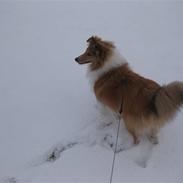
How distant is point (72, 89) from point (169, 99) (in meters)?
1.69

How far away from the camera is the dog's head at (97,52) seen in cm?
281

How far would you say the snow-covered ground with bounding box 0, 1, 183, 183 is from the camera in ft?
9.17

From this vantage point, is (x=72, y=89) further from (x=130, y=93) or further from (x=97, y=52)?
(x=130, y=93)

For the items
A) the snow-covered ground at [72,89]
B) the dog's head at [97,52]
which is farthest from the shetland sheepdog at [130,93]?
the snow-covered ground at [72,89]

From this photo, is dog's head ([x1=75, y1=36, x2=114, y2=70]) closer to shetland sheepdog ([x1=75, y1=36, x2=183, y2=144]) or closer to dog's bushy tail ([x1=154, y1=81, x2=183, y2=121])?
shetland sheepdog ([x1=75, y1=36, x2=183, y2=144])

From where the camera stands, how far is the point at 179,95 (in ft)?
7.46

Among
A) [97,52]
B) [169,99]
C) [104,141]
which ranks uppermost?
[97,52]

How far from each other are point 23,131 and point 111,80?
4.16 ft

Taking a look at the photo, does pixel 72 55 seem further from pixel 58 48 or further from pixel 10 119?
pixel 10 119

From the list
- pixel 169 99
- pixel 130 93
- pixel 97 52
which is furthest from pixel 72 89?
pixel 169 99

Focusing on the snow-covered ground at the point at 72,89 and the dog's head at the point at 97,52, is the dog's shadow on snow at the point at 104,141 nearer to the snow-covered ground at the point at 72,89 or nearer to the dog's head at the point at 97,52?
the snow-covered ground at the point at 72,89

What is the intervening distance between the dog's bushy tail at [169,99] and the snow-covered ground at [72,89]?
2.28ft

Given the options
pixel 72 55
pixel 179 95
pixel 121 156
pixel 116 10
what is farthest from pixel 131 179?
pixel 116 10

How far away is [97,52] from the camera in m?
2.83
